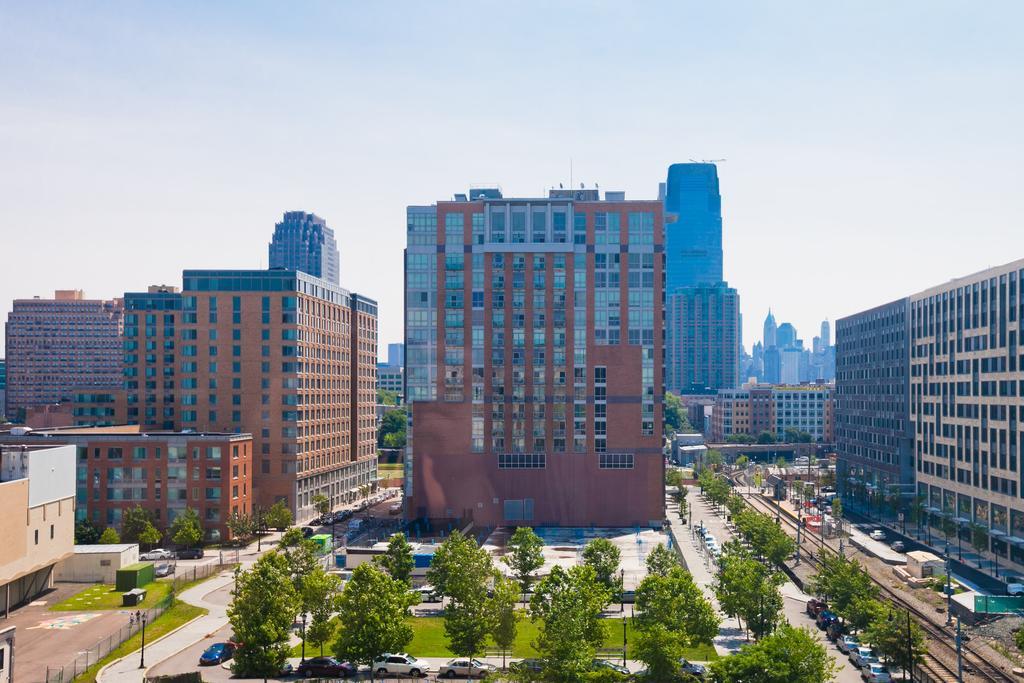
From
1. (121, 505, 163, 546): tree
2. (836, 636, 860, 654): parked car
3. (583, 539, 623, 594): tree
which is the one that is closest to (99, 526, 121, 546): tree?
(121, 505, 163, 546): tree

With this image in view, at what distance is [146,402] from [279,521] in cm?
3486

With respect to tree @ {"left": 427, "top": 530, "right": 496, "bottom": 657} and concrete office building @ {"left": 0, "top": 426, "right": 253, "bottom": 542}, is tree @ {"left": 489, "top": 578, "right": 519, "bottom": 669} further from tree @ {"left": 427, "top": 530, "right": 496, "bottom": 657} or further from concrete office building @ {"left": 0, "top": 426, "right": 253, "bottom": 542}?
concrete office building @ {"left": 0, "top": 426, "right": 253, "bottom": 542}

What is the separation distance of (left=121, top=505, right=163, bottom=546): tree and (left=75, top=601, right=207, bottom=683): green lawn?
24983mm


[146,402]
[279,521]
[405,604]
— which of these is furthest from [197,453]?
[405,604]

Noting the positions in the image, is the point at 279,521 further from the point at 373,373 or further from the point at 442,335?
the point at 373,373

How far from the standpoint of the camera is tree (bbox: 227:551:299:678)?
192 feet

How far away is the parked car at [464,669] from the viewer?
63031mm

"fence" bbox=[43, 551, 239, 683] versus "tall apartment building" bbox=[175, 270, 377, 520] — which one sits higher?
Result: "tall apartment building" bbox=[175, 270, 377, 520]

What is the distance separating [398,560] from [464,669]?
19.9 meters

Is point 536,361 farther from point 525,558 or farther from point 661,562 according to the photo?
point 661,562

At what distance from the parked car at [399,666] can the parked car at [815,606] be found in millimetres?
36014

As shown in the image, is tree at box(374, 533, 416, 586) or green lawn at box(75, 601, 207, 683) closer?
green lawn at box(75, 601, 207, 683)

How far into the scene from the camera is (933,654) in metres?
66.7

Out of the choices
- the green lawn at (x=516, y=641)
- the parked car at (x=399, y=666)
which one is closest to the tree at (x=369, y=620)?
the parked car at (x=399, y=666)
